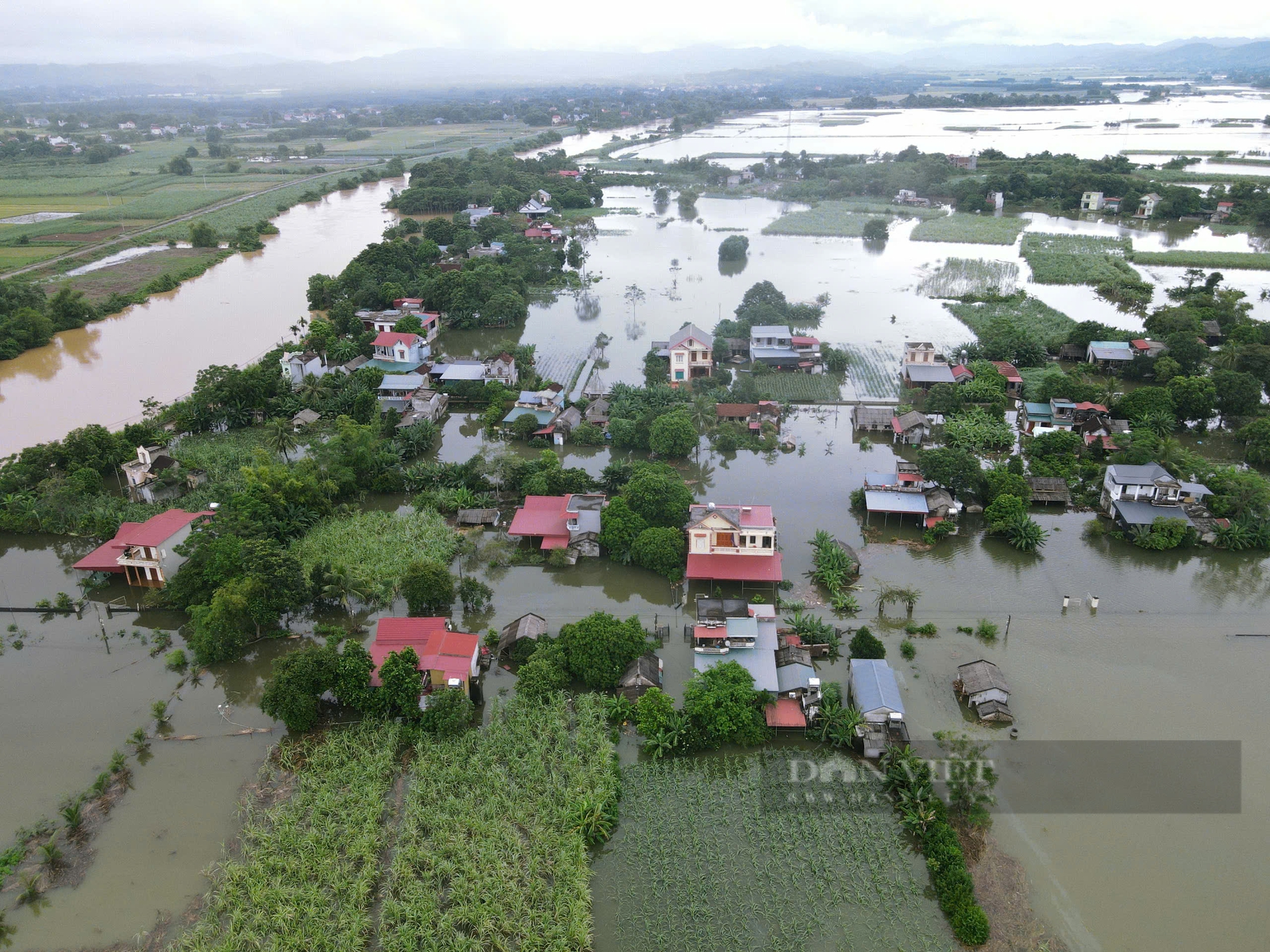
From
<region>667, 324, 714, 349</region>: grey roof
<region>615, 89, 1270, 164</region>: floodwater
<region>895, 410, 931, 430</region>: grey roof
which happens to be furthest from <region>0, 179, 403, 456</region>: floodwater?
<region>615, 89, 1270, 164</region>: floodwater

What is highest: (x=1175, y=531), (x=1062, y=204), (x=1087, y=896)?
(x=1062, y=204)

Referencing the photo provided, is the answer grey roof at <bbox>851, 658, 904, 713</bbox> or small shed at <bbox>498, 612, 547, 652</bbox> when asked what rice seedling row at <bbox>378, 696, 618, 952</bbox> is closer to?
small shed at <bbox>498, 612, 547, 652</bbox>

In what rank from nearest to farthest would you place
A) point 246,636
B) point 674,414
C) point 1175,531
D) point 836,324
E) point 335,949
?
point 335,949 → point 246,636 → point 1175,531 → point 674,414 → point 836,324

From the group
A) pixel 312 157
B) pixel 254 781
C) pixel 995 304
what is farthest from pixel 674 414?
pixel 312 157

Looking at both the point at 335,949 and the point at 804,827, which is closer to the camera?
the point at 335,949

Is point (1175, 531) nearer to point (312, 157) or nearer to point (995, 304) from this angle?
point (995, 304)

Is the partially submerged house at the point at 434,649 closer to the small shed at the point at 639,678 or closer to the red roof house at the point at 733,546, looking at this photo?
the small shed at the point at 639,678

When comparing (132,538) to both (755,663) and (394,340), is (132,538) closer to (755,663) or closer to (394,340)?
(394,340)

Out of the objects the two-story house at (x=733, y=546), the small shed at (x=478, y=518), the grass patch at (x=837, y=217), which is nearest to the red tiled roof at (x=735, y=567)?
the two-story house at (x=733, y=546)
